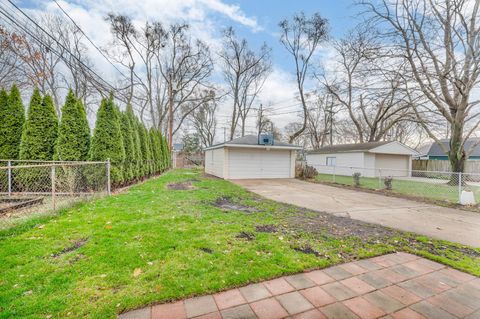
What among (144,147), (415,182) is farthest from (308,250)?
(415,182)

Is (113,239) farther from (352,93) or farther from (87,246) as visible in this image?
(352,93)

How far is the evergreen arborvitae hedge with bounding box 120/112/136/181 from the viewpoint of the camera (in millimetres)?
8984

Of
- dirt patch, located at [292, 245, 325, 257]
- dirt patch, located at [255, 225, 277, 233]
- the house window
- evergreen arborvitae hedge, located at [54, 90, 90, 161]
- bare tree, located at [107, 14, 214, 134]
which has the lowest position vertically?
dirt patch, located at [292, 245, 325, 257]

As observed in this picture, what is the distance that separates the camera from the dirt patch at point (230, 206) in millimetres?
5407

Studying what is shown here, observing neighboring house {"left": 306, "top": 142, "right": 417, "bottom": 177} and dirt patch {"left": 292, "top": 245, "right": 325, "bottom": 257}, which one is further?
neighboring house {"left": 306, "top": 142, "right": 417, "bottom": 177}

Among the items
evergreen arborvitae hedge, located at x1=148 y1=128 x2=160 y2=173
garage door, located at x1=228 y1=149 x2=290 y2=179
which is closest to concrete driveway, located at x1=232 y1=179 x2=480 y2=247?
garage door, located at x1=228 y1=149 x2=290 y2=179

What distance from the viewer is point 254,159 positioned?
44.8ft

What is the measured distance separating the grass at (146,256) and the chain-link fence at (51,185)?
138cm

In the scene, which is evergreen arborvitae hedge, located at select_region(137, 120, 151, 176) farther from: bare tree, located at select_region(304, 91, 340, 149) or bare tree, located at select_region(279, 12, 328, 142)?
bare tree, located at select_region(304, 91, 340, 149)

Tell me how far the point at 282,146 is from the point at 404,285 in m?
11.7

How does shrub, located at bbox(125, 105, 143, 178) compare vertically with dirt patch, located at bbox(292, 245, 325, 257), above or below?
above

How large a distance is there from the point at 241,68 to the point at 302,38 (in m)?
6.26

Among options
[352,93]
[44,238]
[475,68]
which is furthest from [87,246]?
[352,93]

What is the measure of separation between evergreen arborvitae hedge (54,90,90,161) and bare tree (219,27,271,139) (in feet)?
52.6
